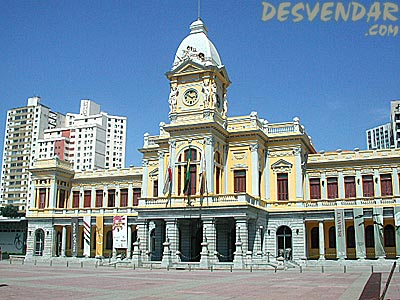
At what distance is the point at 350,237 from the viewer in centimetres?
4875

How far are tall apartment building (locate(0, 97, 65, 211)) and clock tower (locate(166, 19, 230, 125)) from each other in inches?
3306

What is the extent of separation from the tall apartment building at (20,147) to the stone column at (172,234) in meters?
87.7

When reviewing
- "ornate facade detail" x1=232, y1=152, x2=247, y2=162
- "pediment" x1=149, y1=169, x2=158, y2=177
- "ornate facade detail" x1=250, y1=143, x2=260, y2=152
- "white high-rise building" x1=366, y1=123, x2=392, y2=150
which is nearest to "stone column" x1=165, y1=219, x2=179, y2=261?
"ornate facade detail" x1=232, y1=152, x2=247, y2=162

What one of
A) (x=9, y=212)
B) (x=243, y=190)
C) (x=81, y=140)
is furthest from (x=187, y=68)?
(x=81, y=140)

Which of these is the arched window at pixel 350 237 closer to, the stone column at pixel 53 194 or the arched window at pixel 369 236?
the arched window at pixel 369 236

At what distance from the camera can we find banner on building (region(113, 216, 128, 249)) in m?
53.6

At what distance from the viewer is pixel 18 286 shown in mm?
22625

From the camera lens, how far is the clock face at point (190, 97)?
49688 mm

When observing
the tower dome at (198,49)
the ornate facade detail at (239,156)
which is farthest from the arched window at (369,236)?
the tower dome at (198,49)

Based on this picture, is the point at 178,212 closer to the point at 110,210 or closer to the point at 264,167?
the point at 264,167

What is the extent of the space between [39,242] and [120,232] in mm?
14447

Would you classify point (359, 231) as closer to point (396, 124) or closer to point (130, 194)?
point (130, 194)

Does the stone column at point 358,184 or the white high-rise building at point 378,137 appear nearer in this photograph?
the stone column at point 358,184

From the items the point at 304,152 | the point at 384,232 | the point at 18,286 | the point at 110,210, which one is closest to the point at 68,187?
the point at 110,210
